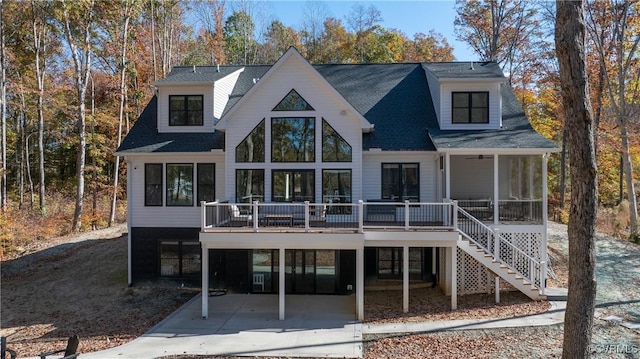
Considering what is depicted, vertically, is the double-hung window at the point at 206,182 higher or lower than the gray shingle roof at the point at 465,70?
lower

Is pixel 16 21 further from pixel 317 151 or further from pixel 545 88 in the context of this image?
pixel 545 88

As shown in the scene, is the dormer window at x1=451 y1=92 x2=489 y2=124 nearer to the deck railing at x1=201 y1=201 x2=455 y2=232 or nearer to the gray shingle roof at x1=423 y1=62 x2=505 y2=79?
the gray shingle roof at x1=423 y1=62 x2=505 y2=79

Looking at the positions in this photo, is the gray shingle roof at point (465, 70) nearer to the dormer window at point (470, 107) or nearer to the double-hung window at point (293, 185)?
the dormer window at point (470, 107)

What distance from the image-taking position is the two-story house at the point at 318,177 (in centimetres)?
1375

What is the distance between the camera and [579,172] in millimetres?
7426

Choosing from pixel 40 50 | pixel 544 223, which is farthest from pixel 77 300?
pixel 40 50

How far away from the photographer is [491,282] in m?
13.7

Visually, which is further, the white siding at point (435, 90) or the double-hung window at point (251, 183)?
the white siding at point (435, 90)

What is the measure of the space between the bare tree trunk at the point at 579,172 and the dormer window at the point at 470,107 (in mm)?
8063

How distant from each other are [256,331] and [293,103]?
25.0 ft

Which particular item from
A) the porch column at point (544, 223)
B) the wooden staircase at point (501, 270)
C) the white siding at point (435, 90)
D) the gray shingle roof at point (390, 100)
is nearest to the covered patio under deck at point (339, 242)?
the wooden staircase at point (501, 270)

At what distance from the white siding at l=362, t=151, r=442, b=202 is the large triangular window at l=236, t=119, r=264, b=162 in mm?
3690

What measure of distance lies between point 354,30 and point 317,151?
28696 millimetres

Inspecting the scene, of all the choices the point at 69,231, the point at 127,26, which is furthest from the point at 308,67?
the point at 69,231
